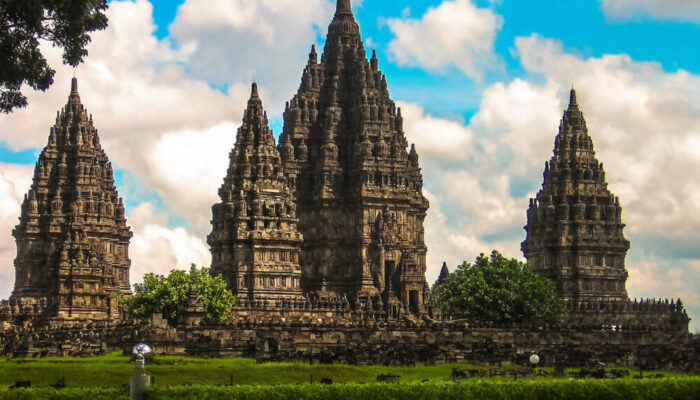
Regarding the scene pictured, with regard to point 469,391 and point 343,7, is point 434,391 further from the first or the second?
point 343,7

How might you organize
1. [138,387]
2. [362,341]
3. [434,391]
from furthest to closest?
[362,341] < [434,391] < [138,387]

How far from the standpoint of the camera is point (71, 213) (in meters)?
176

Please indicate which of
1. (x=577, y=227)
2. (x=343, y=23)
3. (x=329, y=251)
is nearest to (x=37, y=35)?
(x=329, y=251)

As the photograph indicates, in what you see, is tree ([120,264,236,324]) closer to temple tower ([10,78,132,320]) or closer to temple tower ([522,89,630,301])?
temple tower ([10,78,132,320])

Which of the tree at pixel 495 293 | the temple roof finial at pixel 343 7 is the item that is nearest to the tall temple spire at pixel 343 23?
the temple roof finial at pixel 343 7

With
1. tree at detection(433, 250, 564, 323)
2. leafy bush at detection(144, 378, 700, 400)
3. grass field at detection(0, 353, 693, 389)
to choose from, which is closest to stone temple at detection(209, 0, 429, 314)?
tree at detection(433, 250, 564, 323)

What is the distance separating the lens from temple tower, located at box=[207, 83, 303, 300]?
146 m

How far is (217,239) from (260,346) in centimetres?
4239

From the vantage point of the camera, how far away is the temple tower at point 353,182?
156625 mm

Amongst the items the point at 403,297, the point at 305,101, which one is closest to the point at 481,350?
the point at 403,297

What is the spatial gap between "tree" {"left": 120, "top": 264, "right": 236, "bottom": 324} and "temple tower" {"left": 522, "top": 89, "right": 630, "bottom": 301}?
53714 millimetres

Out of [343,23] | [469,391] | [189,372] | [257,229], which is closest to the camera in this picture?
[469,391]

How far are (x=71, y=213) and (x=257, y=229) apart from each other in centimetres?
3831

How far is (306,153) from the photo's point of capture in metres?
166
